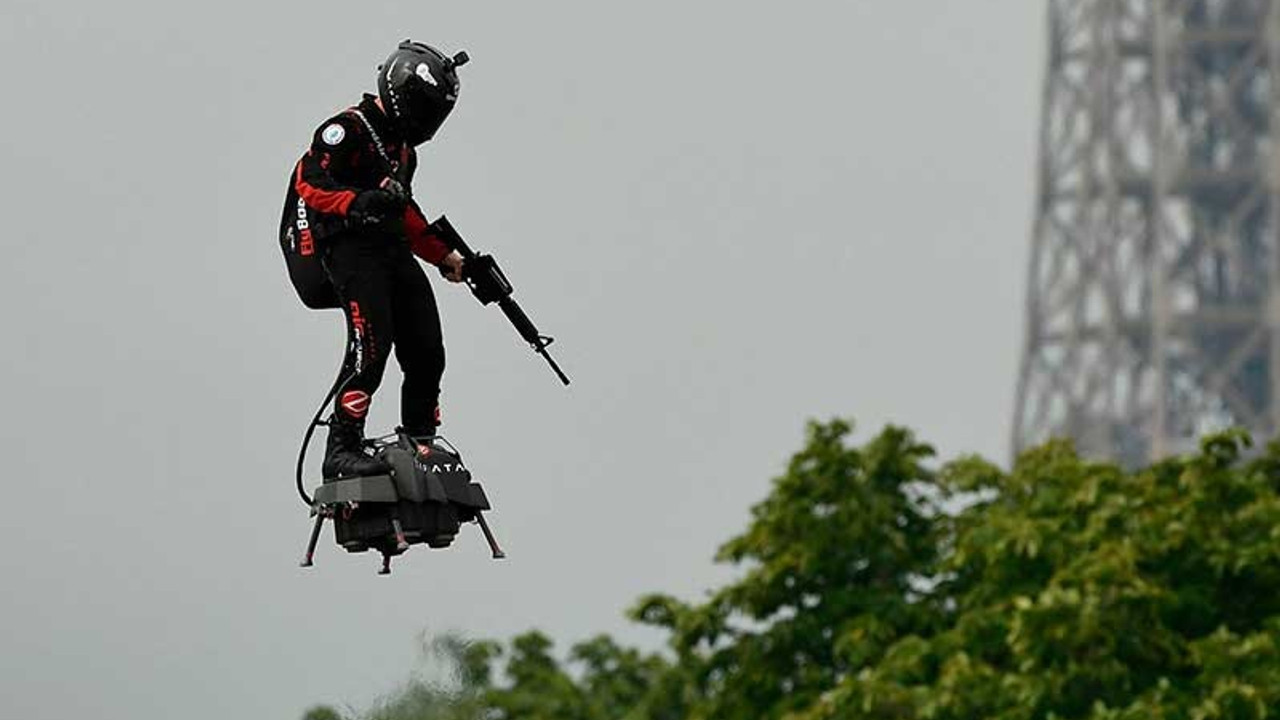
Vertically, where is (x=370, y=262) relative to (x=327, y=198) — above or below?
below

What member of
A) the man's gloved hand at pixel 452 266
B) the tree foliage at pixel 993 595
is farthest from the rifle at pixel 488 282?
the tree foliage at pixel 993 595

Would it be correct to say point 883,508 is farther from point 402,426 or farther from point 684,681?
point 402,426

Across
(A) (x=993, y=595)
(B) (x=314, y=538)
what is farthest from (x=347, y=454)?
(A) (x=993, y=595)

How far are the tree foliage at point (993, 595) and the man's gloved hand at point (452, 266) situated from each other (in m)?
37.2

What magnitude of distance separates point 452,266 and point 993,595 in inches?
1741

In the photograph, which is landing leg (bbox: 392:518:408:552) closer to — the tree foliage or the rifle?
the rifle

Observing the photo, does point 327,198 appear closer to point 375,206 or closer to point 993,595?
point 375,206

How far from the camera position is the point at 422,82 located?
26.7 meters

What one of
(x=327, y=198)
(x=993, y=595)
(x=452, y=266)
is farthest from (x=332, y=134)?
(x=993, y=595)

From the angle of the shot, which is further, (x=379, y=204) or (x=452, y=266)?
(x=452, y=266)

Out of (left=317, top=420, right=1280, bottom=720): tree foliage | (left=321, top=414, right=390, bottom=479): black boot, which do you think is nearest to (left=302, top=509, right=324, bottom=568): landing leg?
(left=321, top=414, right=390, bottom=479): black boot

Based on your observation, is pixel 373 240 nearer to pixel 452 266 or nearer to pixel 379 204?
pixel 379 204

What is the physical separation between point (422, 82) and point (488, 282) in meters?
1.44

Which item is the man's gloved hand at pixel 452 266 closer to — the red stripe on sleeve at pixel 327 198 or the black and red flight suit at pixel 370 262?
the black and red flight suit at pixel 370 262
